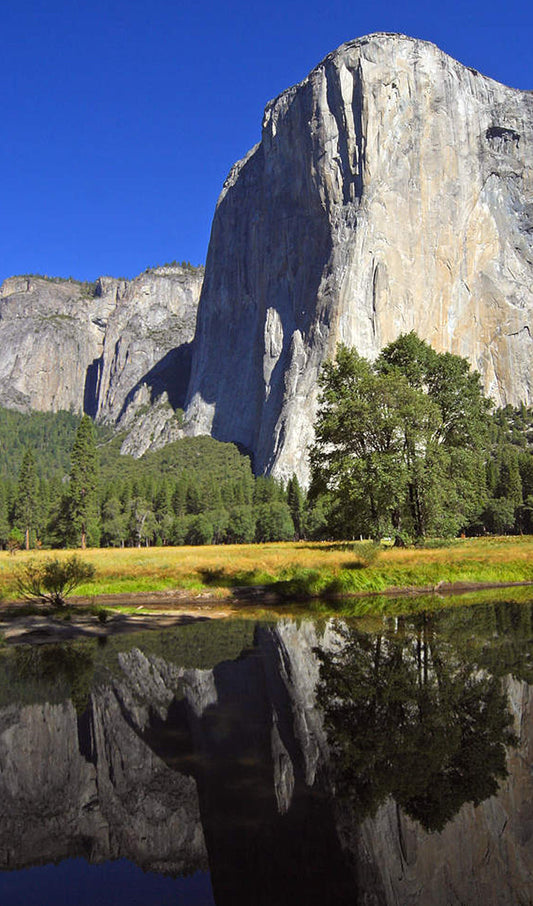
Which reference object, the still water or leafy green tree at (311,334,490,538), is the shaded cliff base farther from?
leafy green tree at (311,334,490,538)

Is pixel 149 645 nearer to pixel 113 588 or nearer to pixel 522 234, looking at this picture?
pixel 113 588

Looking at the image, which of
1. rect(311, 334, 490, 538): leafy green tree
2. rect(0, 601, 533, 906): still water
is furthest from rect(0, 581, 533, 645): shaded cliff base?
rect(311, 334, 490, 538): leafy green tree

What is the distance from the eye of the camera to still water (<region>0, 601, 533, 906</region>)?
668cm

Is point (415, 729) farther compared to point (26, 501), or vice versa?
point (26, 501)

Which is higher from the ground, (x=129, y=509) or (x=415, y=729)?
(x=129, y=509)

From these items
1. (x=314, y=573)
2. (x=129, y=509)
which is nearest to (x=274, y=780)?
(x=314, y=573)

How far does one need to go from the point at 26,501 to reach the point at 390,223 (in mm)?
93018

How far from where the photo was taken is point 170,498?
111938mm

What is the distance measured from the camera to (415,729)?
10.1 metres

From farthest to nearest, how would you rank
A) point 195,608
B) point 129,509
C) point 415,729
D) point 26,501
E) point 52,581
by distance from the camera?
1. point 129,509
2. point 26,501
3. point 52,581
4. point 195,608
5. point 415,729

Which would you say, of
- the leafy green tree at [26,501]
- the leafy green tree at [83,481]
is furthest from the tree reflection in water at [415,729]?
the leafy green tree at [26,501]

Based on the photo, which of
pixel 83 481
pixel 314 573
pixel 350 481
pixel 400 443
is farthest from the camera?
pixel 83 481

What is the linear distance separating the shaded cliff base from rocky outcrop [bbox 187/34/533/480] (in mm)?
102816

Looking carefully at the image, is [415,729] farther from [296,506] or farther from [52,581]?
[296,506]
